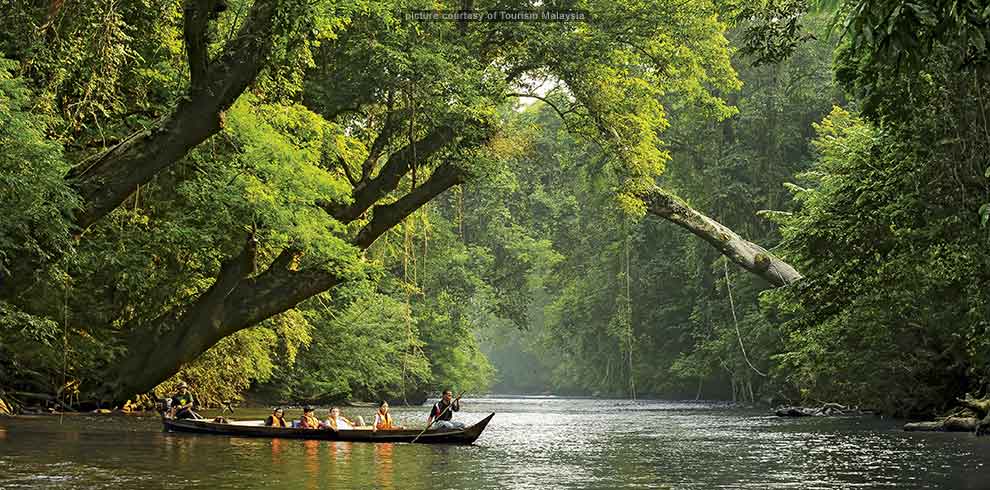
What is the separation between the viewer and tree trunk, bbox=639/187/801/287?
31.6m

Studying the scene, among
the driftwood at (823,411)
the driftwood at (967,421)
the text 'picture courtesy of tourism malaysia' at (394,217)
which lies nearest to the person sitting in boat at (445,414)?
the text 'picture courtesy of tourism malaysia' at (394,217)

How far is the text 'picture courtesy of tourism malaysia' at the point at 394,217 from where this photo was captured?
16828 mm

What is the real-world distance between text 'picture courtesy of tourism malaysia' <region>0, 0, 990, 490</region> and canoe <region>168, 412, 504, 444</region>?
0.07 meters

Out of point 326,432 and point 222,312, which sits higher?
point 222,312

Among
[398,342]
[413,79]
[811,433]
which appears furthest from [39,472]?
[398,342]

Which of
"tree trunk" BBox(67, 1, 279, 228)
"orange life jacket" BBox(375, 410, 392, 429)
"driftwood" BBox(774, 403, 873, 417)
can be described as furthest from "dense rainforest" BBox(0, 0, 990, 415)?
"orange life jacket" BBox(375, 410, 392, 429)

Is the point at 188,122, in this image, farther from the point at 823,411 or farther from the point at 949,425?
the point at 823,411

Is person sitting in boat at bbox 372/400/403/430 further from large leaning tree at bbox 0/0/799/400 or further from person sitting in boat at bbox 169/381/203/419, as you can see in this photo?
person sitting in boat at bbox 169/381/203/419

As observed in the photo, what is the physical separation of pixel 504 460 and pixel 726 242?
15.3 metres

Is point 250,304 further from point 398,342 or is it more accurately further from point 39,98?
point 398,342

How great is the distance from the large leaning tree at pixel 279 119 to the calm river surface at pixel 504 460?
338 centimetres

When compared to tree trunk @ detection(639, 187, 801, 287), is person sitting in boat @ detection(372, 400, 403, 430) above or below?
below

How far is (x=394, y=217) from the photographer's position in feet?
89.1

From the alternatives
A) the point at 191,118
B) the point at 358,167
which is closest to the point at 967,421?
the point at 358,167
